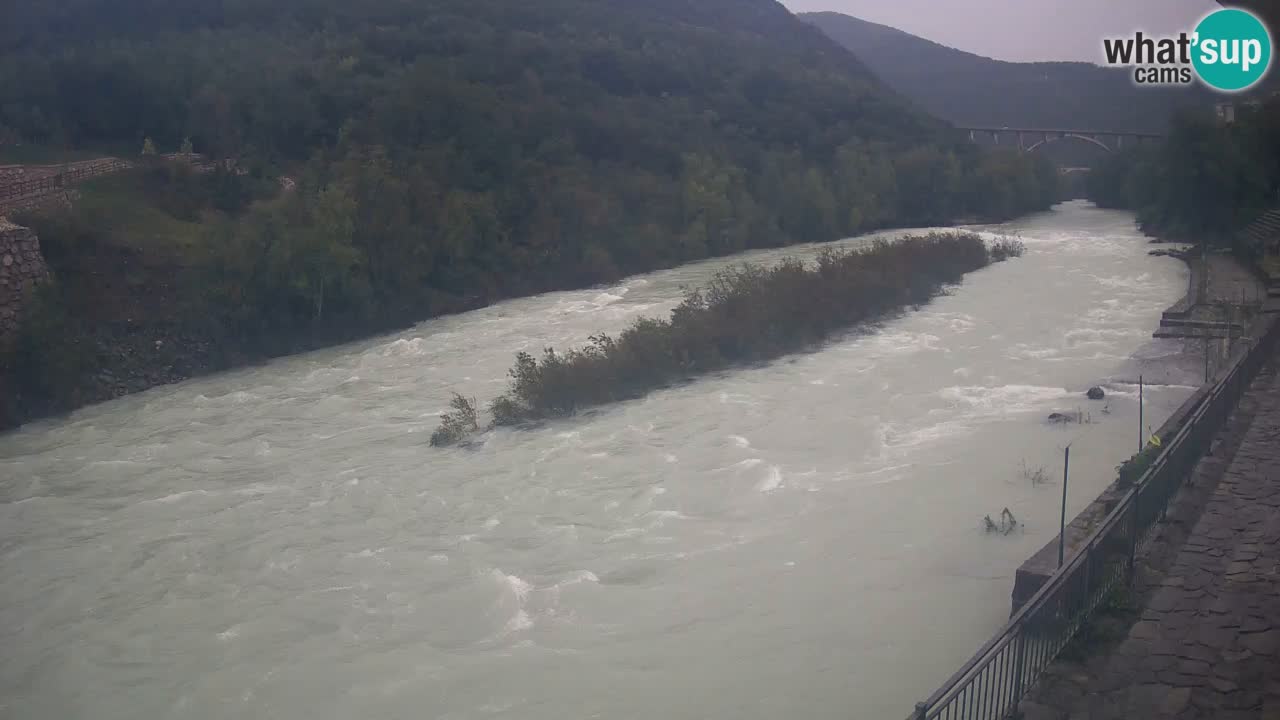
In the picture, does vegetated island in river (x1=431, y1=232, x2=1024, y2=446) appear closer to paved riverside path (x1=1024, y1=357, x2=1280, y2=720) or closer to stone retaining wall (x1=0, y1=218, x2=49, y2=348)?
stone retaining wall (x1=0, y1=218, x2=49, y2=348)

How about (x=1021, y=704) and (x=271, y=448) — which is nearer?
(x=1021, y=704)

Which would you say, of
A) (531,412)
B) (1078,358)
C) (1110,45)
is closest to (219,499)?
(531,412)

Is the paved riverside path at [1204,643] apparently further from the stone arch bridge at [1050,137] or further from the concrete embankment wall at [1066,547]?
the stone arch bridge at [1050,137]

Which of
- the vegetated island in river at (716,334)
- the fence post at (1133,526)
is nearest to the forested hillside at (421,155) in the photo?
the vegetated island in river at (716,334)

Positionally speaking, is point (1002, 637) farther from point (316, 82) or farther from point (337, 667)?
point (316, 82)

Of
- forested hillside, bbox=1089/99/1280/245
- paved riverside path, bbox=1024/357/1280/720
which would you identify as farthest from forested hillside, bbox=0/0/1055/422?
paved riverside path, bbox=1024/357/1280/720

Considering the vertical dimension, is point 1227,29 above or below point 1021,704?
above
